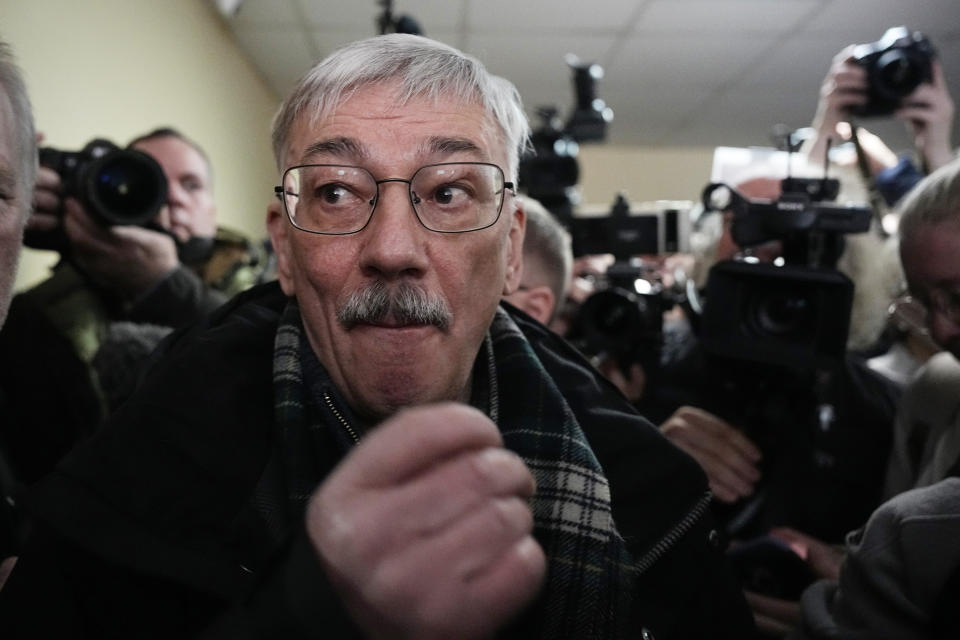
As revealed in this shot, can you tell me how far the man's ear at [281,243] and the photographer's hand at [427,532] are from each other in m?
0.52

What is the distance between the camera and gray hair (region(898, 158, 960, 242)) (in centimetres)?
100

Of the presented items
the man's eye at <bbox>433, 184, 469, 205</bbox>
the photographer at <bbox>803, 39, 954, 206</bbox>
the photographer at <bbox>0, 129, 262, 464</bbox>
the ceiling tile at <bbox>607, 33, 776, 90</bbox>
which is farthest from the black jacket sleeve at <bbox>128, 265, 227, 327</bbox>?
the ceiling tile at <bbox>607, 33, 776, 90</bbox>

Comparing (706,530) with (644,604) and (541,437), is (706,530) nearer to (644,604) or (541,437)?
(644,604)

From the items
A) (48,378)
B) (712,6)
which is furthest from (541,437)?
(712,6)

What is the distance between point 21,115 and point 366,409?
0.49 meters

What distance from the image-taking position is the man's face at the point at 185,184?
5.74 feet

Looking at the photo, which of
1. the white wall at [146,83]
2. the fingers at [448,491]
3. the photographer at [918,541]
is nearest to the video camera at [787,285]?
the photographer at [918,541]

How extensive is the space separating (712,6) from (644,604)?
3.13 meters

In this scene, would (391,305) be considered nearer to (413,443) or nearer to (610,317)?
(413,443)

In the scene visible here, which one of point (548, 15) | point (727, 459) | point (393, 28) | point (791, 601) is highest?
point (548, 15)

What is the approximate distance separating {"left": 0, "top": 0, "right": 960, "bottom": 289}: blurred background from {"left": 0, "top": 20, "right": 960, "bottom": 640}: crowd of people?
96 centimetres

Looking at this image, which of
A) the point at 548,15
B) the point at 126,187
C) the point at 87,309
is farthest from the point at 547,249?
the point at 548,15

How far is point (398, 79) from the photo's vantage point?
794 millimetres

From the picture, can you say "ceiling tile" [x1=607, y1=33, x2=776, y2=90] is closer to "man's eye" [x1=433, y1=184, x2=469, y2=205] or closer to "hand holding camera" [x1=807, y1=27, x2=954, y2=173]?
"hand holding camera" [x1=807, y1=27, x2=954, y2=173]
